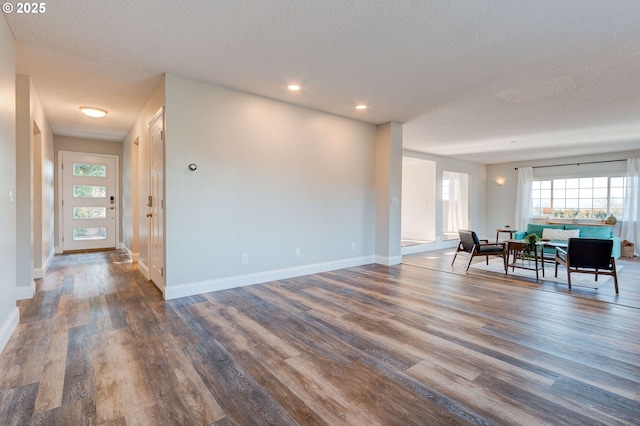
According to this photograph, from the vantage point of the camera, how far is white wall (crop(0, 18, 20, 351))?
2.37 meters

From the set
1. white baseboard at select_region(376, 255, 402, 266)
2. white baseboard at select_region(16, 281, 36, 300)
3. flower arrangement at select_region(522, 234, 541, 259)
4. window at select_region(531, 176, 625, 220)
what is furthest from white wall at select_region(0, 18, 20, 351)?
window at select_region(531, 176, 625, 220)

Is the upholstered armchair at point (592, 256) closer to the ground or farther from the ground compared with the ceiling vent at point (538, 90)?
closer to the ground

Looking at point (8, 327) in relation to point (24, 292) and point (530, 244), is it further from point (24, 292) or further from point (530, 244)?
point (530, 244)

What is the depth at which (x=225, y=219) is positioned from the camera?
394cm

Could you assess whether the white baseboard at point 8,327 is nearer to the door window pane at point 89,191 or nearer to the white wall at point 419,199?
the door window pane at point 89,191

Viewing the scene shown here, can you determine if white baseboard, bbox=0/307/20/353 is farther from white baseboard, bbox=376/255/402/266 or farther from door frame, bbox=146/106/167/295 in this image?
white baseboard, bbox=376/255/402/266

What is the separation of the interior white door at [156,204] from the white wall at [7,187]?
124cm

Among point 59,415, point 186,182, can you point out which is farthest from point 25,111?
point 59,415

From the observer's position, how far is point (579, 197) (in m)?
8.35

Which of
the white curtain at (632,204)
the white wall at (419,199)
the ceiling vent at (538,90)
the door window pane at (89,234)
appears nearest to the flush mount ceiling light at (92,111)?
the door window pane at (89,234)

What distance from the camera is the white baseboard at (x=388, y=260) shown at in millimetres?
5535

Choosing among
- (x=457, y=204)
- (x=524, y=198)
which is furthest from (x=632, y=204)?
(x=457, y=204)

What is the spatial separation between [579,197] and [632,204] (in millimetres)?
1058

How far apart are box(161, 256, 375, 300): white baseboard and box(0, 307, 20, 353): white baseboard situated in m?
1.19
